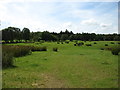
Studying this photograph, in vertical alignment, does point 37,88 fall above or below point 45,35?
below

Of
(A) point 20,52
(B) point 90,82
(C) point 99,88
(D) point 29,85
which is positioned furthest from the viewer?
(A) point 20,52

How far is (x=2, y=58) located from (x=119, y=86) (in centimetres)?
947

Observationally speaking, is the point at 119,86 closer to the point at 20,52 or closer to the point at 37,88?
the point at 37,88

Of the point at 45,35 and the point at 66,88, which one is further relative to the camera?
the point at 45,35

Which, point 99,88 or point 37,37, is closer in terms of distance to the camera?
point 99,88

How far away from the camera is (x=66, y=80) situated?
28.0ft

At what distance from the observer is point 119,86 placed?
7.28 meters

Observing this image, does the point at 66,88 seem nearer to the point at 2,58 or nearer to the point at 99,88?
the point at 99,88

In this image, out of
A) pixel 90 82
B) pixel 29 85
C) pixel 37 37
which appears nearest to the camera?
pixel 29 85

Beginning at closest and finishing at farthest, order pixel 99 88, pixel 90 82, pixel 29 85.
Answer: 1. pixel 99 88
2. pixel 29 85
3. pixel 90 82

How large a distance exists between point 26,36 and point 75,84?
74106 mm

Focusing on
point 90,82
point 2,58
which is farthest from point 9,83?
point 2,58

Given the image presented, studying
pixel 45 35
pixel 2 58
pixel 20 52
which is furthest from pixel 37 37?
pixel 2 58

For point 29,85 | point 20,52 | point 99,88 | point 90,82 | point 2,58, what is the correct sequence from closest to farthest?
point 99,88 → point 29,85 → point 90,82 → point 2,58 → point 20,52
